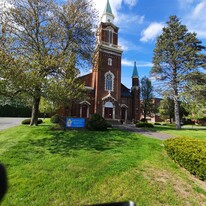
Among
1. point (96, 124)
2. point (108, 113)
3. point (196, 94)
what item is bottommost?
point (96, 124)

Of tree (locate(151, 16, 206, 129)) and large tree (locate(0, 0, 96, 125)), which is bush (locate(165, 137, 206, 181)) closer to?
large tree (locate(0, 0, 96, 125))

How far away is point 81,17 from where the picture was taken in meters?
16.1

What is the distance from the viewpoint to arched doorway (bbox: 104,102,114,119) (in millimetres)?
29641

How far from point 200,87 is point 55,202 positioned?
926 inches

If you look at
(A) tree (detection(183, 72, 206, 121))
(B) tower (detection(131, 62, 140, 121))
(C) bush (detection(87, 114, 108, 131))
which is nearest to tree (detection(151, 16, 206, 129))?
(A) tree (detection(183, 72, 206, 121))

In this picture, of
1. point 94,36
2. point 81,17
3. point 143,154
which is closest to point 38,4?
point 81,17

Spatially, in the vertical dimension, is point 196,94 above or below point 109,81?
below

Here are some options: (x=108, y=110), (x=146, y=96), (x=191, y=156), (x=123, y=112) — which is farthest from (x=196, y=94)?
(x=191, y=156)

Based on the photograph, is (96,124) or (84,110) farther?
(84,110)

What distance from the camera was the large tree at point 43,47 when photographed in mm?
10039

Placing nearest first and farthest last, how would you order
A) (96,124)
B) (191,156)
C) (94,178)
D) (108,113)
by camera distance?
1. (94,178)
2. (191,156)
3. (96,124)
4. (108,113)

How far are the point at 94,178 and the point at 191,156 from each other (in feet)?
11.7

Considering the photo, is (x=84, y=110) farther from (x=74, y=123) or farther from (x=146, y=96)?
(x=146, y=96)

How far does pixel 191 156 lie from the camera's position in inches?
238
